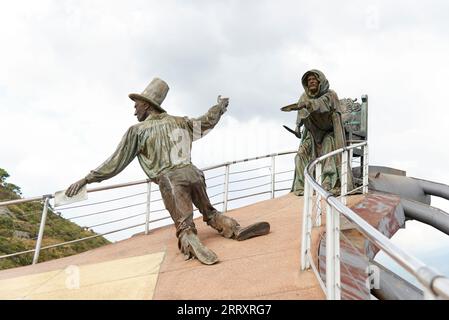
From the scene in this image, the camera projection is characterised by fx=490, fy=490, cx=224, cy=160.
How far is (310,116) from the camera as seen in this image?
7.87 metres

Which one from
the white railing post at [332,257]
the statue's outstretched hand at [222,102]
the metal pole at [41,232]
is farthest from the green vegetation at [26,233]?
the white railing post at [332,257]

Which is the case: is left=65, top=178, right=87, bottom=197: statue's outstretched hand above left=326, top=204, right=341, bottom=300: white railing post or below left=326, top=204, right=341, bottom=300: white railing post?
above

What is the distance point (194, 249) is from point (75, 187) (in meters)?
1.68

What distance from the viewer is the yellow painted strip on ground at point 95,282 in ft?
13.6

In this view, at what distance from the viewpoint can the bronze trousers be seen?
5168 millimetres

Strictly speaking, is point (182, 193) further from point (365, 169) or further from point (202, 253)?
point (365, 169)

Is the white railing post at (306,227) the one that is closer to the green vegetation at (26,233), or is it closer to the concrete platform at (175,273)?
the concrete platform at (175,273)

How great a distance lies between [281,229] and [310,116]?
277cm

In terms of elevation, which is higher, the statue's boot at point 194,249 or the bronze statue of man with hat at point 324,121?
the bronze statue of man with hat at point 324,121

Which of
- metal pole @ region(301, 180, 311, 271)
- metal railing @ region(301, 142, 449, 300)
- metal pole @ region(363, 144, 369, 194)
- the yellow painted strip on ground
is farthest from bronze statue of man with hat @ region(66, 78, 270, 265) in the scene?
metal pole @ region(363, 144, 369, 194)

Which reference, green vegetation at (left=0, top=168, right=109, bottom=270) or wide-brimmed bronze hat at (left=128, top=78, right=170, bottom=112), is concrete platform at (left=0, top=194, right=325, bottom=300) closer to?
wide-brimmed bronze hat at (left=128, top=78, right=170, bottom=112)

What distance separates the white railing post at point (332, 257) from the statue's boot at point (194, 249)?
1.89 meters

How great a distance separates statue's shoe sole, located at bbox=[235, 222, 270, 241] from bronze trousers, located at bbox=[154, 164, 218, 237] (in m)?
0.51

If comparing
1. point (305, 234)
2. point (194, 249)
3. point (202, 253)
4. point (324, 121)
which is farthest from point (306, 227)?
point (324, 121)
